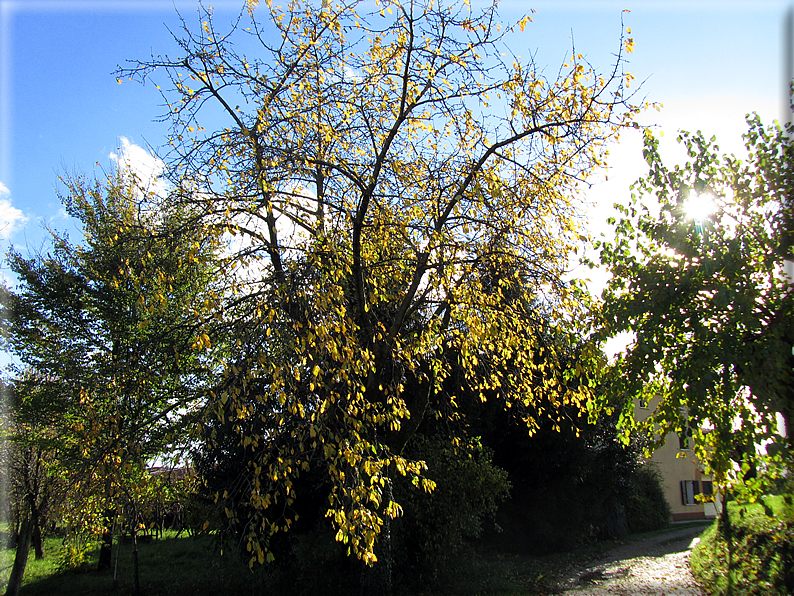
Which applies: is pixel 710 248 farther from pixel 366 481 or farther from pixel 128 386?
pixel 128 386

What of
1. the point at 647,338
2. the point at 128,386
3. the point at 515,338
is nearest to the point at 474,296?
the point at 515,338

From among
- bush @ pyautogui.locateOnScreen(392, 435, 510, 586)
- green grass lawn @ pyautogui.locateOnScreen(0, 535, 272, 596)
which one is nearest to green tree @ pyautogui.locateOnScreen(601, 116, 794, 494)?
bush @ pyautogui.locateOnScreen(392, 435, 510, 586)

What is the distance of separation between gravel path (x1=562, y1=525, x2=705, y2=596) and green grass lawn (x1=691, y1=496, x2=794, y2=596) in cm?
51

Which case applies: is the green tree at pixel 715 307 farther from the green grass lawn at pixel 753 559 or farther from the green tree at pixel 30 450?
the green tree at pixel 30 450

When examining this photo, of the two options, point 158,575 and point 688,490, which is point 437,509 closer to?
point 158,575

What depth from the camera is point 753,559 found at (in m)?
Answer: 9.92

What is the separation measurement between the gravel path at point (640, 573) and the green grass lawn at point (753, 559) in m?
A: 0.51

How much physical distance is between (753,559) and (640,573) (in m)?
4.11

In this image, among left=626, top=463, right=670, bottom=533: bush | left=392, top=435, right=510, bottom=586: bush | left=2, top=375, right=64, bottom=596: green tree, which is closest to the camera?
left=392, top=435, right=510, bottom=586: bush

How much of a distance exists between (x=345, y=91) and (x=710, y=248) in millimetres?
5605

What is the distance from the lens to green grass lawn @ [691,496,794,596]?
8430 millimetres

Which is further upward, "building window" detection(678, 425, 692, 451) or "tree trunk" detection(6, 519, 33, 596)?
"building window" detection(678, 425, 692, 451)

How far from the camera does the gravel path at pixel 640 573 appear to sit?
11.4 meters

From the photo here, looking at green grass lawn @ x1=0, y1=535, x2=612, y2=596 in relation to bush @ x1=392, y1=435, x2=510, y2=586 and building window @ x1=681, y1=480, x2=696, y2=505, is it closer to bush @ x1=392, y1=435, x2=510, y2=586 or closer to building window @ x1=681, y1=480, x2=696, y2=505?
bush @ x1=392, y1=435, x2=510, y2=586
